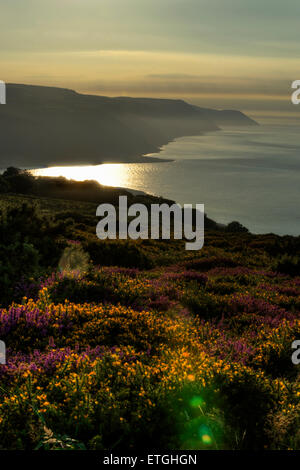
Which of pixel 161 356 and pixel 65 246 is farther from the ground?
pixel 65 246

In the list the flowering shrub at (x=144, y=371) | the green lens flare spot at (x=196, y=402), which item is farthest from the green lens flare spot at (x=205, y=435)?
the green lens flare spot at (x=196, y=402)

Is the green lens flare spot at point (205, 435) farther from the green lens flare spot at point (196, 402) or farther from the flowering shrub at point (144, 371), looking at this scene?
the green lens flare spot at point (196, 402)

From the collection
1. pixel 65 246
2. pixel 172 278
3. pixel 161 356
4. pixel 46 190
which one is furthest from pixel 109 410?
pixel 46 190

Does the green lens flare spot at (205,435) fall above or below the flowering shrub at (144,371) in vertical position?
below

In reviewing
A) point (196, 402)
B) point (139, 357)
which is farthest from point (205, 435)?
point (139, 357)

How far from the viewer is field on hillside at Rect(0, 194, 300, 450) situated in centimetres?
461

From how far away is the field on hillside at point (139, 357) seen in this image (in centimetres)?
461

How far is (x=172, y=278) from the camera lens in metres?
13.1

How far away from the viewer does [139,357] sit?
659cm

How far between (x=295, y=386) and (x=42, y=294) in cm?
573

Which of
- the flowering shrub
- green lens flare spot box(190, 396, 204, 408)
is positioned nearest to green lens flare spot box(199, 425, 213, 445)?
the flowering shrub

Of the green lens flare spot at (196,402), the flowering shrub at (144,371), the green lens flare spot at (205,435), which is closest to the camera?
the green lens flare spot at (205,435)

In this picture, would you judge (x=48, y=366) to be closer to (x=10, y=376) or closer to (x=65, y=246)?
(x=10, y=376)

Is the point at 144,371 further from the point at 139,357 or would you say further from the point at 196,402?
the point at 196,402
